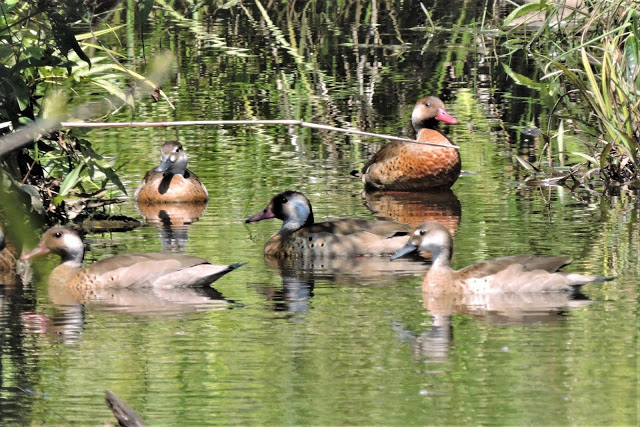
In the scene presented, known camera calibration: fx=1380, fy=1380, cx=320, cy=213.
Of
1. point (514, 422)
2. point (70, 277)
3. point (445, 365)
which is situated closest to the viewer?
point (514, 422)

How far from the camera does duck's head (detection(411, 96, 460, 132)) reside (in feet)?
46.9

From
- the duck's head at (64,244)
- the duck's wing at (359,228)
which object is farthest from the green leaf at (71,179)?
the duck's wing at (359,228)

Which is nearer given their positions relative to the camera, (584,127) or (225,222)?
(225,222)

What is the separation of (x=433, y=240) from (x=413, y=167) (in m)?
4.18

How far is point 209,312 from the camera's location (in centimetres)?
843

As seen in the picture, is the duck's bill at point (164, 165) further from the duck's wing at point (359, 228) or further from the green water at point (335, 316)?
the duck's wing at point (359, 228)

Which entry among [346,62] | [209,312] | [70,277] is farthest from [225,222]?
[346,62]

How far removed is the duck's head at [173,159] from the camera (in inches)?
512

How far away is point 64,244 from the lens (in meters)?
9.78

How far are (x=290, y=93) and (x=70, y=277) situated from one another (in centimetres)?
806

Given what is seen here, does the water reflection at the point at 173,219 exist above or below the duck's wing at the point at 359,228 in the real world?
below

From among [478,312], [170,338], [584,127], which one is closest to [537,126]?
[584,127]

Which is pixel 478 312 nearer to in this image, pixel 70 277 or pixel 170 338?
pixel 170 338

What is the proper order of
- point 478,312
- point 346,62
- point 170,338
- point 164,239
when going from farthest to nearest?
point 346,62, point 164,239, point 478,312, point 170,338
